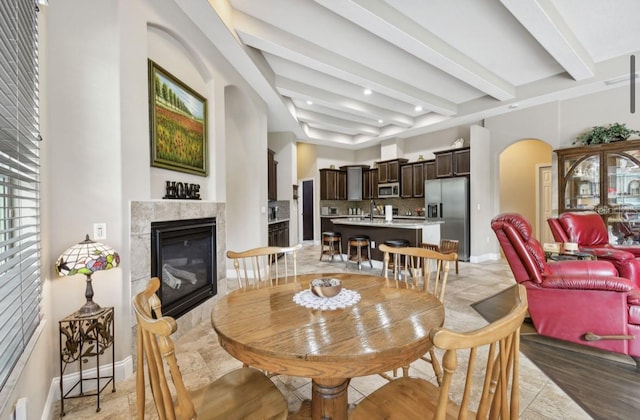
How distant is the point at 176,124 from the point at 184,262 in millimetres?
1365

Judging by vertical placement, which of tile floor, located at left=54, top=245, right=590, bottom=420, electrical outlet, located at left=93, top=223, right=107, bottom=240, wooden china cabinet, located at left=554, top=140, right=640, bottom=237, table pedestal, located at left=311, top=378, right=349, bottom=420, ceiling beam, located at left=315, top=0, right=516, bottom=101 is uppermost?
ceiling beam, located at left=315, top=0, right=516, bottom=101

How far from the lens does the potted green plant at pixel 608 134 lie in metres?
4.30

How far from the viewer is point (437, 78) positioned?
15.7 ft

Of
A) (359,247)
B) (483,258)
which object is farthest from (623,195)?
(359,247)

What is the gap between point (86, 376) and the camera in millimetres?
1925

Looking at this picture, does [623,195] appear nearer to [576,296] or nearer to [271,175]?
[576,296]

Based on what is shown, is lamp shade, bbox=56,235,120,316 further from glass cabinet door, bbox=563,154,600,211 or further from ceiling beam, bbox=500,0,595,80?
glass cabinet door, bbox=563,154,600,211

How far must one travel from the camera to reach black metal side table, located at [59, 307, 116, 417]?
5.70 ft

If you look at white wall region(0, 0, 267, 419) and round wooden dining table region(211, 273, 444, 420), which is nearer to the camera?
round wooden dining table region(211, 273, 444, 420)

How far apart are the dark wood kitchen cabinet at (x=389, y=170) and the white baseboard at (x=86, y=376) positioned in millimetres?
6964

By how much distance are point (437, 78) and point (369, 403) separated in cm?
512

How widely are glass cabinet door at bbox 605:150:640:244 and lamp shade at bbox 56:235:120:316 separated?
6.46 metres

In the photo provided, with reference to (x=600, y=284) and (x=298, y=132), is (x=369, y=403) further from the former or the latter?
(x=298, y=132)

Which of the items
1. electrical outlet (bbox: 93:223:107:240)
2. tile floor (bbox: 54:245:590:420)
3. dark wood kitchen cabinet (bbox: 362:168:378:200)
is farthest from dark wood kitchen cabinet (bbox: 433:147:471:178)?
electrical outlet (bbox: 93:223:107:240)
